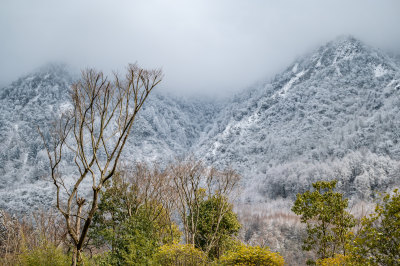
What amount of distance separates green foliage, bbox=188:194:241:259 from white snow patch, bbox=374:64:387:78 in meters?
122

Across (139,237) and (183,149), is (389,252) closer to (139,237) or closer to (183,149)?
(139,237)

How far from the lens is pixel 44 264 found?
11992 mm

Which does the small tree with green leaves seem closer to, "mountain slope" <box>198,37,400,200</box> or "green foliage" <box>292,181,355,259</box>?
"green foliage" <box>292,181,355,259</box>

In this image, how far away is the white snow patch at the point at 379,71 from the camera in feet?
Result: 393

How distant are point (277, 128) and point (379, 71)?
156 feet

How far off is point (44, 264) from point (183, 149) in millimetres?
116150

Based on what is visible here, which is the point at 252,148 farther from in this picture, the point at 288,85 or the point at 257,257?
the point at 257,257

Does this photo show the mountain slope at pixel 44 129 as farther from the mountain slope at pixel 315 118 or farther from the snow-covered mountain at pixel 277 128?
the mountain slope at pixel 315 118

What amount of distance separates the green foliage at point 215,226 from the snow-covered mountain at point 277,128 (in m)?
69.6

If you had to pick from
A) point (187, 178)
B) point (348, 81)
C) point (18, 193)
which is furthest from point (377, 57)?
point (18, 193)

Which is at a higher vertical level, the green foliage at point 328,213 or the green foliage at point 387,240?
the green foliage at point 387,240

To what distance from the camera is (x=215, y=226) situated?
77.0ft

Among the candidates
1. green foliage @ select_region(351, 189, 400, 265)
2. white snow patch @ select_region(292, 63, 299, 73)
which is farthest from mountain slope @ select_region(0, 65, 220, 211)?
green foliage @ select_region(351, 189, 400, 265)

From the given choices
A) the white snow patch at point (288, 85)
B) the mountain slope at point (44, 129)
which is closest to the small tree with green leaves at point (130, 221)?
the mountain slope at point (44, 129)
